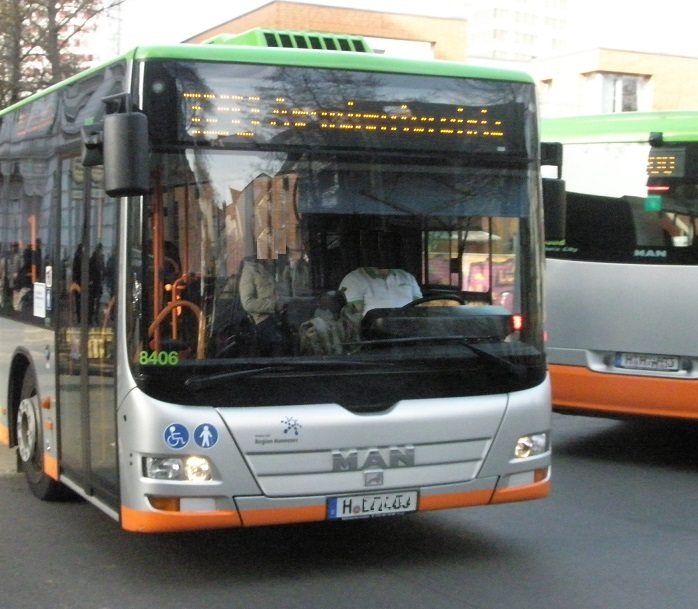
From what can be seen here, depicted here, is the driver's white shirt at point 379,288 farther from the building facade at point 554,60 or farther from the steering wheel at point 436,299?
the building facade at point 554,60

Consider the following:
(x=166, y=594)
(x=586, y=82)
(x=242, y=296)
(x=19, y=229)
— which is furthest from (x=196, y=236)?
(x=586, y=82)

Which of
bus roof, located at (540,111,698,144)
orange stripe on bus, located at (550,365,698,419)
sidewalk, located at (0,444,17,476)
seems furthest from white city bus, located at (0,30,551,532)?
bus roof, located at (540,111,698,144)

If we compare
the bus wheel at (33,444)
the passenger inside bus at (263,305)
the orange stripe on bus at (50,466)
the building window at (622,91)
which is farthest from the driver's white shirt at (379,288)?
the building window at (622,91)

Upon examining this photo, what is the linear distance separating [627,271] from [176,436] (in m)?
5.51

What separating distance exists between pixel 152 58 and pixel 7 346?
3861 mm

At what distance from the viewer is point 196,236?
6191 mm

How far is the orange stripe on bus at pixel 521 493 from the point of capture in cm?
681

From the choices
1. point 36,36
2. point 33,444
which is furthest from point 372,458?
point 36,36

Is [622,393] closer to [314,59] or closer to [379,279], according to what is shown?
[379,279]

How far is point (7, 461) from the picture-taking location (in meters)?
10.6

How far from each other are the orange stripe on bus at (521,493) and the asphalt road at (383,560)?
1.28 feet

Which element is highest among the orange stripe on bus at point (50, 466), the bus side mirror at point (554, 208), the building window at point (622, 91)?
the building window at point (622, 91)

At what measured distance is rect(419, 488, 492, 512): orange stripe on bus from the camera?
6582 millimetres

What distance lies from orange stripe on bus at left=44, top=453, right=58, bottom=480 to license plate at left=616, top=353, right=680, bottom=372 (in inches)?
193
